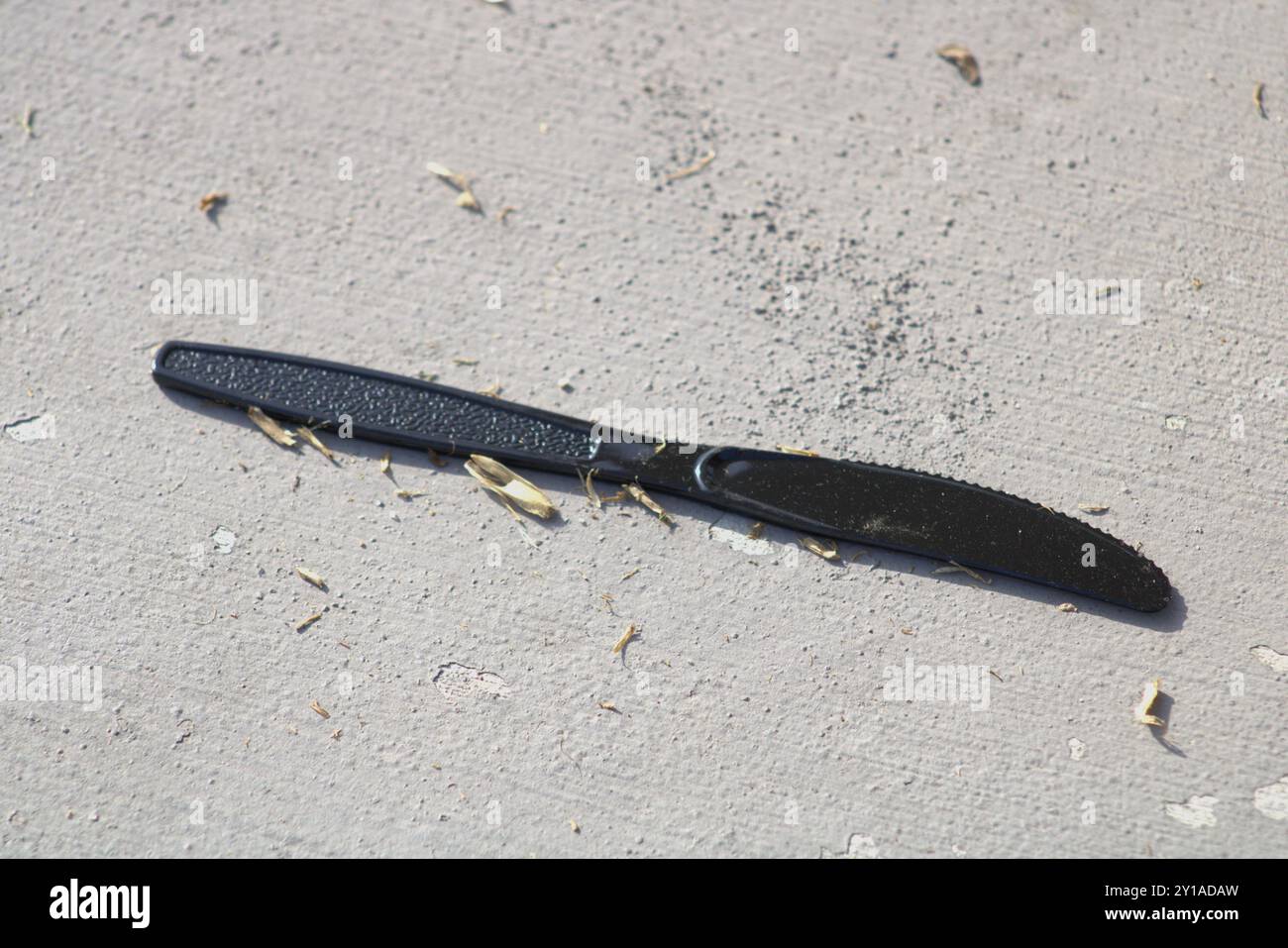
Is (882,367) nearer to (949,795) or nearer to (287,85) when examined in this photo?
(949,795)

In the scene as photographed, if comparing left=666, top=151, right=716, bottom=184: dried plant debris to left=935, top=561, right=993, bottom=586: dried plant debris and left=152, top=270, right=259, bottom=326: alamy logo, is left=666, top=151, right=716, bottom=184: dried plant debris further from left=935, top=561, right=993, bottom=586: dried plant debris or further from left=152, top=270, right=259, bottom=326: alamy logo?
left=935, top=561, right=993, bottom=586: dried plant debris

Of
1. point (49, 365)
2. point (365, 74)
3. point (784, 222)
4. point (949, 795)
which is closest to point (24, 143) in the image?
point (49, 365)

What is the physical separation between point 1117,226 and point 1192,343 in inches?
13.8

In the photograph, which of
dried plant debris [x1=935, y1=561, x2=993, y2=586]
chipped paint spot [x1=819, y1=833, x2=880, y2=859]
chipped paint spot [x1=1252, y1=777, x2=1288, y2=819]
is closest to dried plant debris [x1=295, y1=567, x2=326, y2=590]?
chipped paint spot [x1=819, y1=833, x2=880, y2=859]

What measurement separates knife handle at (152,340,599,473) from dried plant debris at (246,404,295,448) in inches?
0.7

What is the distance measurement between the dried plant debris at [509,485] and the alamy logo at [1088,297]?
128 cm

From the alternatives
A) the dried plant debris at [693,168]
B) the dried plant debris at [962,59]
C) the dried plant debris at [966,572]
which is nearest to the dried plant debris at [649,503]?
the dried plant debris at [966,572]

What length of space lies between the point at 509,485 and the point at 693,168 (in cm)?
97

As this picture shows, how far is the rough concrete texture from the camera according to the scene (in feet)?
7.21

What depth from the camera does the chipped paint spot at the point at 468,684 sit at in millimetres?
2260

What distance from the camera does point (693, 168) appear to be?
8.91ft

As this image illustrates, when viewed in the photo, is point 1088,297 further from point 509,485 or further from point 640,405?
point 509,485

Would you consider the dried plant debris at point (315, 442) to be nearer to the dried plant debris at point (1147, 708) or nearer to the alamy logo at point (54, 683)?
the alamy logo at point (54, 683)
